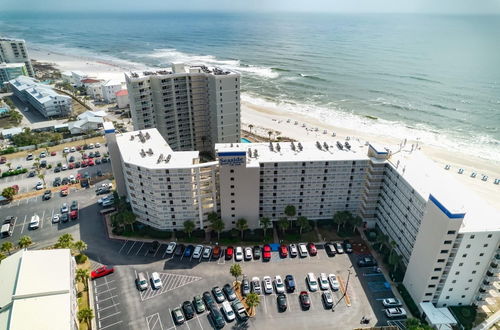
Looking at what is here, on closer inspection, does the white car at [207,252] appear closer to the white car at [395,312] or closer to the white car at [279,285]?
the white car at [279,285]

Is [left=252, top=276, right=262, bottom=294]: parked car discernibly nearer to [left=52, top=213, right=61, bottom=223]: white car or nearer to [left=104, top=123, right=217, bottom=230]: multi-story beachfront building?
[left=104, top=123, right=217, bottom=230]: multi-story beachfront building

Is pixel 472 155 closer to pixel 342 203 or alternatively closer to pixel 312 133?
pixel 312 133

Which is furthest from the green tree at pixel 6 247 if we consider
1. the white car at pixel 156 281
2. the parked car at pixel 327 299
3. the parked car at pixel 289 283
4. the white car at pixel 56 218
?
the parked car at pixel 327 299

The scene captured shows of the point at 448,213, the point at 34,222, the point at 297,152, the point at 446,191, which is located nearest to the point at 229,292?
the point at 297,152

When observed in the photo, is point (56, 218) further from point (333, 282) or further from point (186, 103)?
point (333, 282)

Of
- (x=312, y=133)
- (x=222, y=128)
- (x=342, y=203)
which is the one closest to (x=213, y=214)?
(x=342, y=203)

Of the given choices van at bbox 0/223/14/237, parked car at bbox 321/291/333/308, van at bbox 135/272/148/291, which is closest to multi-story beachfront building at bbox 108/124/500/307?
van at bbox 135/272/148/291
